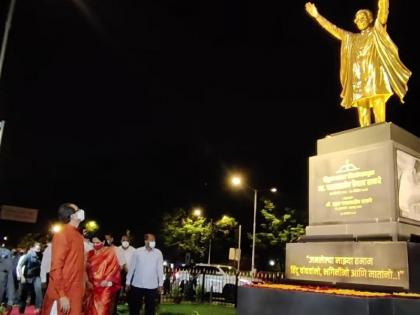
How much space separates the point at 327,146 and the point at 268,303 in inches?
139

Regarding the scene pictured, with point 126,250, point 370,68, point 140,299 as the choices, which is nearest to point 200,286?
point 126,250

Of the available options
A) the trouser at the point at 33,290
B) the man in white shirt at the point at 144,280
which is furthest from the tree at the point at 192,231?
the man in white shirt at the point at 144,280

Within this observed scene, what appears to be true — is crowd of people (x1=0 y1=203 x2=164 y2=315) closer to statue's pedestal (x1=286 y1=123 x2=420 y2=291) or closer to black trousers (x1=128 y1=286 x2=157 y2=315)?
black trousers (x1=128 y1=286 x2=157 y2=315)

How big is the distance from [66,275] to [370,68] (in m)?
6.90

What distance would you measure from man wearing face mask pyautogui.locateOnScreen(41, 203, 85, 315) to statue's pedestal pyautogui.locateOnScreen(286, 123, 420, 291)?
428 cm

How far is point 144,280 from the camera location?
10367 mm

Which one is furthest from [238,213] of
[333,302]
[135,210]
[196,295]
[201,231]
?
[333,302]

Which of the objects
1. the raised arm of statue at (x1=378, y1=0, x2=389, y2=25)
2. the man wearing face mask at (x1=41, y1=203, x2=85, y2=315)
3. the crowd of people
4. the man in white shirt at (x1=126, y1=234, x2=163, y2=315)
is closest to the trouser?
the crowd of people

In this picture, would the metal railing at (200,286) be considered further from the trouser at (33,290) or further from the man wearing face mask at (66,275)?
the man wearing face mask at (66,275)

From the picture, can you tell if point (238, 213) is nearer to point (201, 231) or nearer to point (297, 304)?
point (201, 231)

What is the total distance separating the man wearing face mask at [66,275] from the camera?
18.4 feet

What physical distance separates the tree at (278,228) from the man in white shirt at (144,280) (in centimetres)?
2141

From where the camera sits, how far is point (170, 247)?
138 ft

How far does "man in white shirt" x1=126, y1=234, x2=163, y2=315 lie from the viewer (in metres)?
10.4
